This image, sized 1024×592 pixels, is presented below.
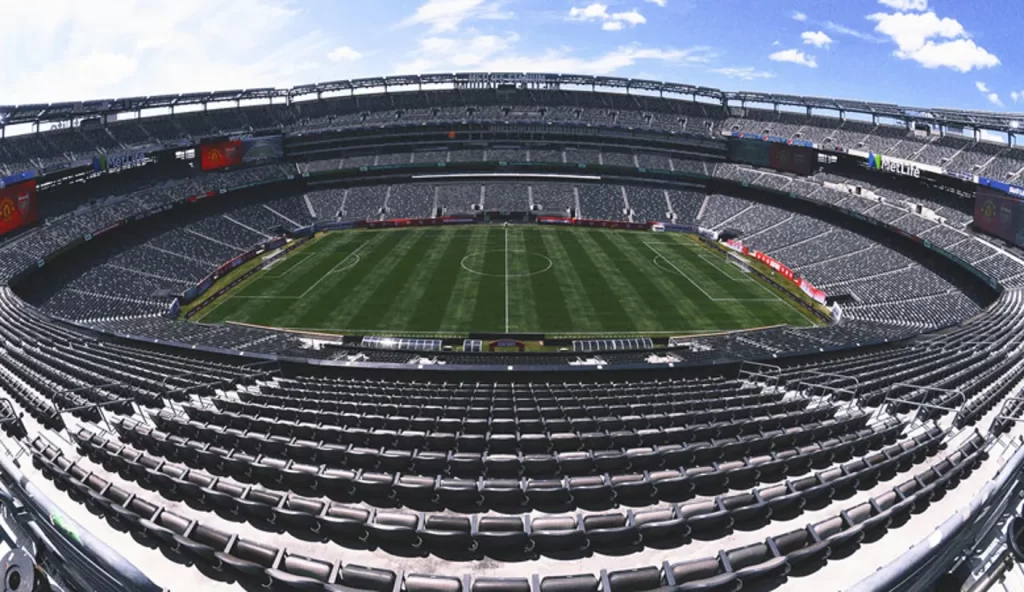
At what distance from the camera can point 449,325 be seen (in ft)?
155

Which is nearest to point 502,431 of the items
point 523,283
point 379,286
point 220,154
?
point 523,283

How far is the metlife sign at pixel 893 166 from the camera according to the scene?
66.5 metres

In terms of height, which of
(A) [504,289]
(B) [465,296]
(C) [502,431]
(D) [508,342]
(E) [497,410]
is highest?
(A) [504,289]

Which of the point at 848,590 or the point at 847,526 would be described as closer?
the point at 848,590

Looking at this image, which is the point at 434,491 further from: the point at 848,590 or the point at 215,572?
the point at 848,590

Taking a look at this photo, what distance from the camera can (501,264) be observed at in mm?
65500

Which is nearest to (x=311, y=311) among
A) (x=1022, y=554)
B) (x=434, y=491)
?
(x=434, y=491)

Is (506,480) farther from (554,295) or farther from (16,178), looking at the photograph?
(16,178)

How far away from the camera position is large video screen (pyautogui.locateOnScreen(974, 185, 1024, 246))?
5209 centimetres

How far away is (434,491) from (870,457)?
1197 centimetres

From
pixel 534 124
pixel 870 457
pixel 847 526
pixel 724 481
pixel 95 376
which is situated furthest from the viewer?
pixel 534 124

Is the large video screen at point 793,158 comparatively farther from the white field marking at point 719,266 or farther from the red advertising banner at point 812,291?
the red advertising banner at point 812,291

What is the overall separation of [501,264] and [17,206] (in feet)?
159

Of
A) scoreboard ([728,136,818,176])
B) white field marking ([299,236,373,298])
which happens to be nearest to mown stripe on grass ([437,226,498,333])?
white field marking ([299,236,373,298])
